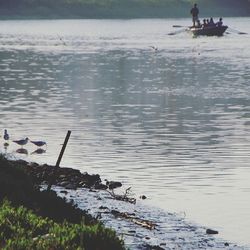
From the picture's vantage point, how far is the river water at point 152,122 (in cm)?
3156

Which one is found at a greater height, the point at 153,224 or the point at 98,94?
the point at 153,224

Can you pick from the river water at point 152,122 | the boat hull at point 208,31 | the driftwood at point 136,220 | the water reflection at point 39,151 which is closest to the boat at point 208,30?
the boat hull at point 208,31

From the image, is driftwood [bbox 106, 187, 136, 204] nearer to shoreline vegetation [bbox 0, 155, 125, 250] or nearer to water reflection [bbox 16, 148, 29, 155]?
shoreline vegetation [bbox 0, 155, 125, 250]

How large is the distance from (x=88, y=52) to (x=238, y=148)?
308ft

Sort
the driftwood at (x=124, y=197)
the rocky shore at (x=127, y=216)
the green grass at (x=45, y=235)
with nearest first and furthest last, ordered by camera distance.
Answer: the green grass at (x=45, y=235), the rocky shore at (x=127, y=216), the driftwood at (x=124, y=197)

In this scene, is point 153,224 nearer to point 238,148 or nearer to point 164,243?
point 164,243

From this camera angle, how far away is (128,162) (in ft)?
125

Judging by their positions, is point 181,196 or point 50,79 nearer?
point 181,196

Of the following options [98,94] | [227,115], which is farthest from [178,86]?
[227,115]

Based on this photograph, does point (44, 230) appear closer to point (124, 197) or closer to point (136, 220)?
point (136, 220)

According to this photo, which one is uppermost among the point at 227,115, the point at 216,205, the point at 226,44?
the point at 216,205

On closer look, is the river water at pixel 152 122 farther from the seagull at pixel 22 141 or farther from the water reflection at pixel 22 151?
the seagull at pixel 22 141

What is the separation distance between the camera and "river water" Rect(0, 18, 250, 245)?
104ft

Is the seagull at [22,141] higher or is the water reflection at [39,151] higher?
the seagull at [22,141]
